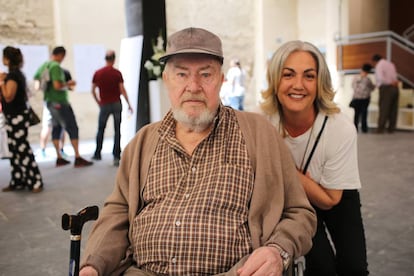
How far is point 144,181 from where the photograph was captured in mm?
1639

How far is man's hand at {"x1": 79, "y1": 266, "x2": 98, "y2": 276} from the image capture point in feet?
4.63

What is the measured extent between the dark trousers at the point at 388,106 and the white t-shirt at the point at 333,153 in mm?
7234

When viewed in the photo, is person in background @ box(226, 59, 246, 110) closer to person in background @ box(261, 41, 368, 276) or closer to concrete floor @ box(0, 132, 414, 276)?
concrete floor @ box(0, 132, 414, 276)

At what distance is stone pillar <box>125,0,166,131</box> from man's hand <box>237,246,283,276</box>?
5.62 metres

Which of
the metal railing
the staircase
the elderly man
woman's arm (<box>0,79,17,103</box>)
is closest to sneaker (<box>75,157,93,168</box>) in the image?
woman's arm (<box>0,79,17,103</box>)

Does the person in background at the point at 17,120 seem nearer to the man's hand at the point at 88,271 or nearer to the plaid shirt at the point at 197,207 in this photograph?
the plaid shirt at the point at 197,207

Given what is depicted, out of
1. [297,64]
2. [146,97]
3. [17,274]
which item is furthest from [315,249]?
[146,97]

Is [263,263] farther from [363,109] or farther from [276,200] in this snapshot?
[363,109]

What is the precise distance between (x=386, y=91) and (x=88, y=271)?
8.09m

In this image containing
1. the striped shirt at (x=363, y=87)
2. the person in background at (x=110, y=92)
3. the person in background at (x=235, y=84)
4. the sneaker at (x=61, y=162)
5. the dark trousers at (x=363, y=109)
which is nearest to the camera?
the person in background at (x=110, y=92)

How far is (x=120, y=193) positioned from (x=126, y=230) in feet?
0.44

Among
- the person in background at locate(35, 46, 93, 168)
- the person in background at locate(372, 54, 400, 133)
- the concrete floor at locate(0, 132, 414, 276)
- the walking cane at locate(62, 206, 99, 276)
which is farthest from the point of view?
Result: the person in background at locate(372, 54, 400, 133)

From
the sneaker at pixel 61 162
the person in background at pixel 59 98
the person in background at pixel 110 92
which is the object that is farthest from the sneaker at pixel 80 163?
the person in background at pixel 110 92

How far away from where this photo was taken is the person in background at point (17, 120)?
173 inches
